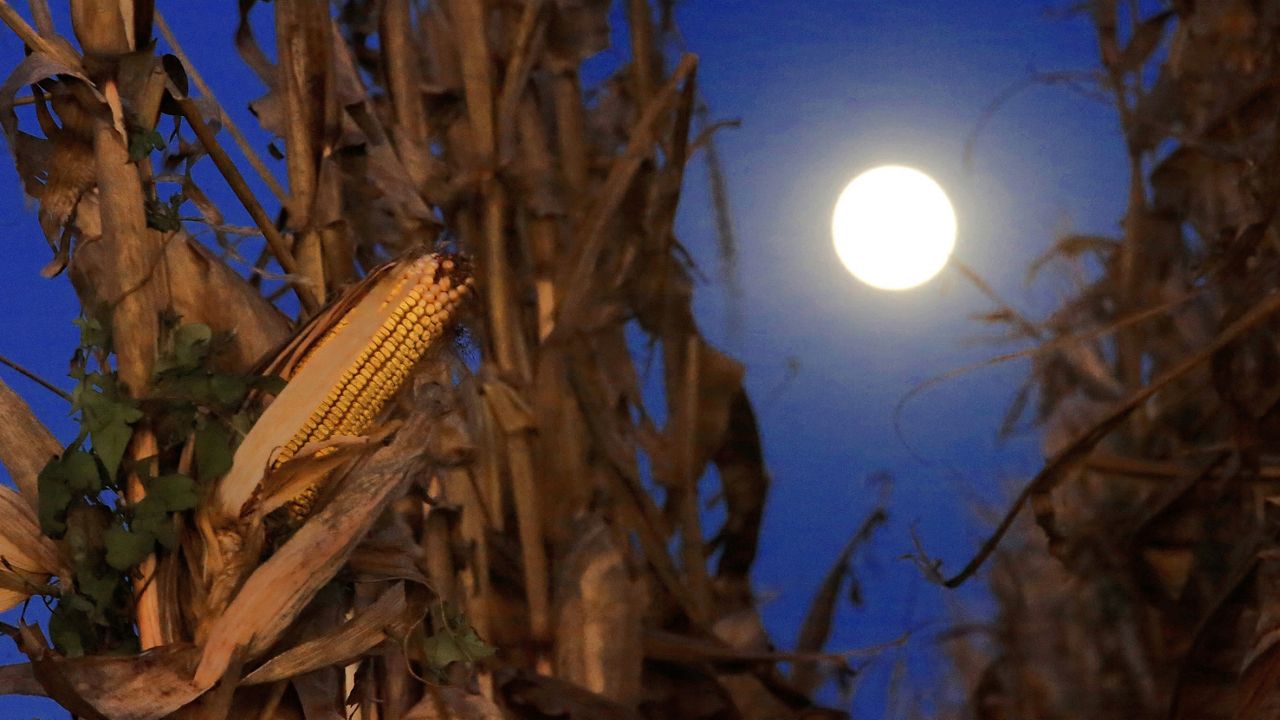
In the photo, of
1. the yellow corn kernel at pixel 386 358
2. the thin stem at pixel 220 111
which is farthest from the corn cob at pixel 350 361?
the thin stem at pixel 220 111

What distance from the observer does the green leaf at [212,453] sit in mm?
473

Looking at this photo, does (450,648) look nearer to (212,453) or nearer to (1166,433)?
(212,453)

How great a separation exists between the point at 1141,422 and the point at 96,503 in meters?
1.08

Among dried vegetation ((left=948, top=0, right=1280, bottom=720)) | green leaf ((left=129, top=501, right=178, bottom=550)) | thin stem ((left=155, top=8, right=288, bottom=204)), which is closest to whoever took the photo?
green leaf ((left=129, top=501, right=178, bottom=550))

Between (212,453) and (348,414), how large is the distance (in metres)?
0.05

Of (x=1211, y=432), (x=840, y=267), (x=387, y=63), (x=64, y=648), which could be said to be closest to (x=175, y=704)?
(x=64, y=648)

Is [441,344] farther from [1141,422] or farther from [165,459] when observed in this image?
[1141,422]

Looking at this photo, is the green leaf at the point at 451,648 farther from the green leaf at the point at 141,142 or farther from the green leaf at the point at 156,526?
the green leaf at the point at 141,142

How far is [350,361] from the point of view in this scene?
48cm

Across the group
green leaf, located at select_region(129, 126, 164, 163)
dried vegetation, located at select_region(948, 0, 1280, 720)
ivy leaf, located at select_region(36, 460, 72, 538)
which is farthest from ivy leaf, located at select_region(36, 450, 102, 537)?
dried vegetation, located at select_region(948, 0, 1280, 720)

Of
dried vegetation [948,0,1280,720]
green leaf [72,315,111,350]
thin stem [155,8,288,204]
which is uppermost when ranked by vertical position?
thin stem [155,8,288,204]

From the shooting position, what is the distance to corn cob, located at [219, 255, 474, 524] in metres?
0.48

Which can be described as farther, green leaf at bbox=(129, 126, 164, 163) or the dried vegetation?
the dried vegetation

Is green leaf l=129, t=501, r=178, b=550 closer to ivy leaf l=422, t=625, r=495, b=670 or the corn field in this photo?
the corn field
